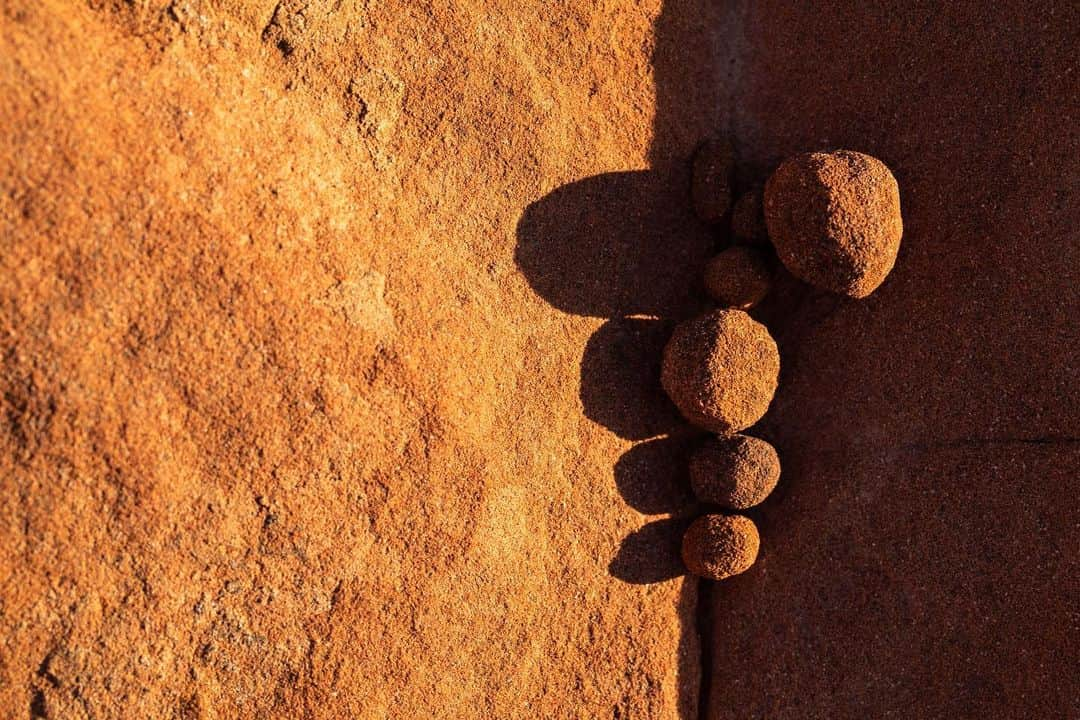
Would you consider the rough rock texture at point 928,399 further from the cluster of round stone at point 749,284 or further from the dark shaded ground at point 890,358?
the cluster of round stone at point 749,284

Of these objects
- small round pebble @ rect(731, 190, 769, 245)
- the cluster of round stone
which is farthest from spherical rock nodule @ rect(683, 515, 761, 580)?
small round pebble @ rect(731, 190, 769, 245)

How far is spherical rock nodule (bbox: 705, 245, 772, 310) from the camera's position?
312 cm

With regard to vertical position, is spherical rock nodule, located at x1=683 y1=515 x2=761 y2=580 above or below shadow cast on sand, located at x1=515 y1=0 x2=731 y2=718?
below

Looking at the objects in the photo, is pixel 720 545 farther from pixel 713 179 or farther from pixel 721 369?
pixel 713 179

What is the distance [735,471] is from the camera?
3062 mm

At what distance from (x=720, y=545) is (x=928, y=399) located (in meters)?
0.95

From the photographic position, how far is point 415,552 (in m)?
2.87

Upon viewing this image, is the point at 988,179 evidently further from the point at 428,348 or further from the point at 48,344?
the point at 48,344

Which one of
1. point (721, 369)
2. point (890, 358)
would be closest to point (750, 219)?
point (721, 369)

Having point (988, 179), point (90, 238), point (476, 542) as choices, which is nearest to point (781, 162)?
point (988, 179)

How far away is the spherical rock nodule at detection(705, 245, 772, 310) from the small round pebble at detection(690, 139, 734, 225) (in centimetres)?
17

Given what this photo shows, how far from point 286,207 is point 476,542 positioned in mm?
1285

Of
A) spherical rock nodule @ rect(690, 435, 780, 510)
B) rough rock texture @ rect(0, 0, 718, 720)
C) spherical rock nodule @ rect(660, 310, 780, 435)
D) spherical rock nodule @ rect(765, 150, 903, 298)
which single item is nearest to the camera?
rough rock texture @ rect(0, 0, 718, 720)

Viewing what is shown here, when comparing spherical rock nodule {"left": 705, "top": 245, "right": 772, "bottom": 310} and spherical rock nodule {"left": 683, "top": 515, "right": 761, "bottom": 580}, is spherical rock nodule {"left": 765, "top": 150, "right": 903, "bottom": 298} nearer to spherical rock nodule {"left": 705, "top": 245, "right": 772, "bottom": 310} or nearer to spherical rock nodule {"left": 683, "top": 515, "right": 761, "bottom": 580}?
spherical rock nodule {"left": 705, "top": 245, "right": 772, "bottom": 310}
